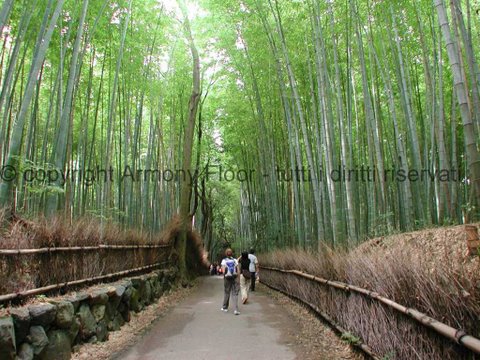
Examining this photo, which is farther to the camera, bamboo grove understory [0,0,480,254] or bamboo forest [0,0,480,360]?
bamboo grove understory [0,0,480,254]

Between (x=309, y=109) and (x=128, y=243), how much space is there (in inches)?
192

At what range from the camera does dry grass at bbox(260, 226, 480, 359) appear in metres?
1.81

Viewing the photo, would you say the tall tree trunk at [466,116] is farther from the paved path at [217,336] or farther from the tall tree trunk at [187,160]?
the tall tree trunk at [187,160]

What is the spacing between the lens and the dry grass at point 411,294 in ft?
5.95

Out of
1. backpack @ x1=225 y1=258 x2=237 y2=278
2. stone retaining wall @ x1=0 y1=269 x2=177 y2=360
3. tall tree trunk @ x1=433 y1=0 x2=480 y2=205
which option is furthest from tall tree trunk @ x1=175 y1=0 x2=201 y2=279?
tall tree trunk @ x1=433 y1=0 x2=480 y2=205

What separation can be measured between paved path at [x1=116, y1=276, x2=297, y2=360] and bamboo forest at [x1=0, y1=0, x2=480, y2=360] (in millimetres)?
35

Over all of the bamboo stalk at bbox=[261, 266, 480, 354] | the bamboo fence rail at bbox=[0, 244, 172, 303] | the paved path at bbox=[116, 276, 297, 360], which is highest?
the bamboo fence rail at bbox=[0, 244, 172, 303]

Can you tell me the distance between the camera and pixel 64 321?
10.5 feet

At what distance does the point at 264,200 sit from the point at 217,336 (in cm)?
785

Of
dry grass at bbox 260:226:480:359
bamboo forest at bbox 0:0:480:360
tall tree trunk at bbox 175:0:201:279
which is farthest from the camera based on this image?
tall tree trunk at bbox 175:0:201:279

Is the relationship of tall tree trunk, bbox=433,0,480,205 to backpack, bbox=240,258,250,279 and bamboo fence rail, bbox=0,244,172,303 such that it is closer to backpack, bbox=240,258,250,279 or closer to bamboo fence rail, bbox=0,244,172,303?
bamboo fence rail, bbox=0,244,172,303

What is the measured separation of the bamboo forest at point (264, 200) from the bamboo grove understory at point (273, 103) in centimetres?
6

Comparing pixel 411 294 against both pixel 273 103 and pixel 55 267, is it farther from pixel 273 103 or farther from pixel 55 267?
pixel 273 103

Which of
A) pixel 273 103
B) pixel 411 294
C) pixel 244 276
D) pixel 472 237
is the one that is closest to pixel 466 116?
pixel 472 237
